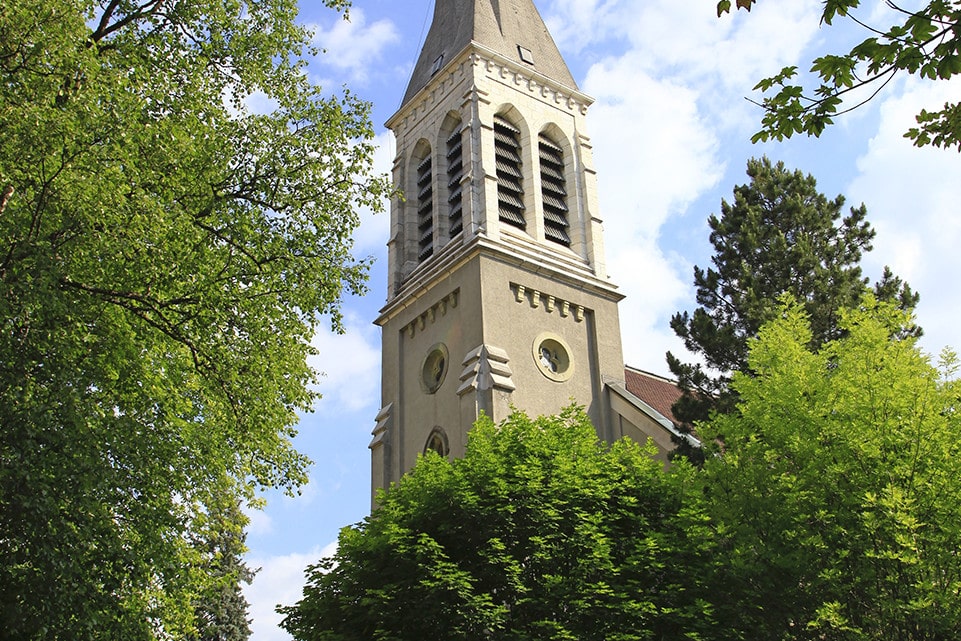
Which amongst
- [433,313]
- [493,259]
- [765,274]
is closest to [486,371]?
[493,259]

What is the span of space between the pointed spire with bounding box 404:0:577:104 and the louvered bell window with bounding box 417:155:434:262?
2.99 meters

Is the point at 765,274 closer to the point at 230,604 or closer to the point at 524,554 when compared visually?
the point at 524,554

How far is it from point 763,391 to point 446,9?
23899mm

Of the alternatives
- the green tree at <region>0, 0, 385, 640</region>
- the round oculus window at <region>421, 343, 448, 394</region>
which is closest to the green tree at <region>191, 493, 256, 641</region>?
the round oculus window at <region>421, 343, 448, 394</region>

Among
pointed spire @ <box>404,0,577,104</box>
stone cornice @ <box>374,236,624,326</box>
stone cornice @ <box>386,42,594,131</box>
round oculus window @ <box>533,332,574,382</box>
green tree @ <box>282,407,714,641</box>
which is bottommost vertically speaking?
green tree @ <box>282,407,714,641</box>

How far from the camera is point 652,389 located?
31.6 metres

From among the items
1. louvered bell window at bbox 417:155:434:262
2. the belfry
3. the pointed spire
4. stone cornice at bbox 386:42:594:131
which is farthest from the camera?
the pointed spire

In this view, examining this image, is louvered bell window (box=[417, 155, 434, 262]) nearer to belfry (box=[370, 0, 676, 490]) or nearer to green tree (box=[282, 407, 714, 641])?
belfry (box=[370, 0, 676, 490])

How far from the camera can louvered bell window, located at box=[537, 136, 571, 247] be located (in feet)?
98.1

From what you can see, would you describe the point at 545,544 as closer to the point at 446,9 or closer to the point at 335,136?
the point at 335,136

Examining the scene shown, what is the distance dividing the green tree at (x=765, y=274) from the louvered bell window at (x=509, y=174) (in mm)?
6315

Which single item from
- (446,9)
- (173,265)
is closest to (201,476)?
(173,265)

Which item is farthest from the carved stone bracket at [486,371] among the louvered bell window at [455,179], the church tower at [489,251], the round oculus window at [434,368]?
the louvered bell window at [455,179]

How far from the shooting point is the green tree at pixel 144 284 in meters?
11.5
